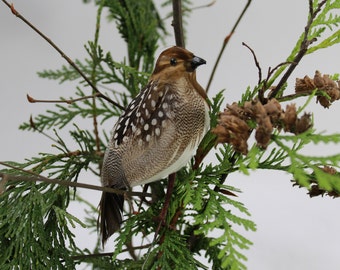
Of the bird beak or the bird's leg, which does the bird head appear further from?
the bird's leg

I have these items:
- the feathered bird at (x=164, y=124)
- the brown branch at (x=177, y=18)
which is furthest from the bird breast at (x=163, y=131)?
the brown branch at (x=177, y=18)

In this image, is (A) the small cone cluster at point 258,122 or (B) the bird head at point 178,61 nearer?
(A) the small cone cluster at point 258,122

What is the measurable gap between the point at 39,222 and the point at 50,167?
0.09m

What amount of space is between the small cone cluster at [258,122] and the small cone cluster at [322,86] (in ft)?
0.29

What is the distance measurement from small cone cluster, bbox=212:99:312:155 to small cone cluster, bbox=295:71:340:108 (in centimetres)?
9

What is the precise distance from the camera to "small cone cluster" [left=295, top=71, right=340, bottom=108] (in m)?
0.55

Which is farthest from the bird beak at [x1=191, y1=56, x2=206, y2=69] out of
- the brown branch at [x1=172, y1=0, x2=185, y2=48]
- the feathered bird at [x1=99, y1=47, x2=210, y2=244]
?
the brown branch at [x1=172, y1=0, x2=185, y2=48]

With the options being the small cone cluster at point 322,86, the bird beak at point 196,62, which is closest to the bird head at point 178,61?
the bird beak at point 196,62

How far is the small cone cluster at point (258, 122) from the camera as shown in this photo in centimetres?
46

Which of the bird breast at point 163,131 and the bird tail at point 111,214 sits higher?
the bird breast at point 163,131

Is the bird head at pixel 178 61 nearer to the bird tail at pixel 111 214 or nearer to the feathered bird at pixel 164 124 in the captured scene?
the feathered bird at pixel 164 124

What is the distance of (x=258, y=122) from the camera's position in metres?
0.46

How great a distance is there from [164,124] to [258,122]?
0.42 ft

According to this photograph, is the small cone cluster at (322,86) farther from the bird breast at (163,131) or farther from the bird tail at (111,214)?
the bird tail at (111,214)
